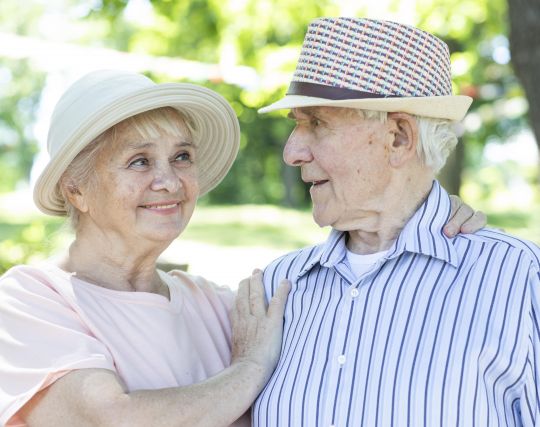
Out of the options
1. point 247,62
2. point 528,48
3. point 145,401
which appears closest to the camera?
point 145,401

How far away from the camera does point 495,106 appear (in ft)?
68.5

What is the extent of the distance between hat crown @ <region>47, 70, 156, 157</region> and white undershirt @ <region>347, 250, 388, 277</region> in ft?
2.80

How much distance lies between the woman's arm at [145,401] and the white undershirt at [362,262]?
16.3 inches

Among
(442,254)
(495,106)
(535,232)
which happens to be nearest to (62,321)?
(442,254)

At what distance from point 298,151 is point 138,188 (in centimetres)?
52

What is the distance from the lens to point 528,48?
15.3ft

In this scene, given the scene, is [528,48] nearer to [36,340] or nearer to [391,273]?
[391,273]

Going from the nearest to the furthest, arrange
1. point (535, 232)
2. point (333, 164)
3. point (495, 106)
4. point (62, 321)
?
point (62, 321), point (333, 164), point (535, 232), point (495, 106)

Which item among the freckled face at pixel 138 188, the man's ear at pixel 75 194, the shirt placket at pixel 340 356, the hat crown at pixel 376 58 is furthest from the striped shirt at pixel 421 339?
the man's ear at pixel 75 194

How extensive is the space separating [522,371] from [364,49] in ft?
3.45

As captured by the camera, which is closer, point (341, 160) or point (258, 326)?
point (341, 160)

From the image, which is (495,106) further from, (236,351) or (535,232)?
Answer: (236,351)

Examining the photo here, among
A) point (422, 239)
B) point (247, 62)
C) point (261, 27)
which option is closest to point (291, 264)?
point (422, 239)

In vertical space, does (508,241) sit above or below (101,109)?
below
